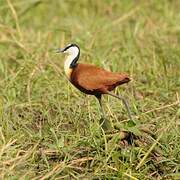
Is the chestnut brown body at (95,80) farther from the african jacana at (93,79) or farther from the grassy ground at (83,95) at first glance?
the grassy ground at (83,95)

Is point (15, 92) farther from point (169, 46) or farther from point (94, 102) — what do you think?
point (169, 46)

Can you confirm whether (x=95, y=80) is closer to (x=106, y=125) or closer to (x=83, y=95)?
(x=106, y=125)

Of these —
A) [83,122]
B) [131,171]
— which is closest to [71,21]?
[83,122]

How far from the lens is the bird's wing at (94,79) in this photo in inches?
143

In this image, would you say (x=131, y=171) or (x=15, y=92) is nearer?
(x=131, y=171)

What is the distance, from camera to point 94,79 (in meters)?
3.65

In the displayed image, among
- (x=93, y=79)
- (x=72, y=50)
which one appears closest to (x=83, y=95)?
(x=72, y=50)

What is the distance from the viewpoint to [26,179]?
11.3 ft

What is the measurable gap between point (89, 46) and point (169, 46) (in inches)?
24.0

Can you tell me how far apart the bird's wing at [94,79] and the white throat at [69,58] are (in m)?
0.07

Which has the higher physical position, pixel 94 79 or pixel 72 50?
pixel 72 50

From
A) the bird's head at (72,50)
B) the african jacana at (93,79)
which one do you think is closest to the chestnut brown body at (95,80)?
the african jacana at (93,79)

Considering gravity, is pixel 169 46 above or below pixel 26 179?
above

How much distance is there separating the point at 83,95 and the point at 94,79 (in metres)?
0.87
